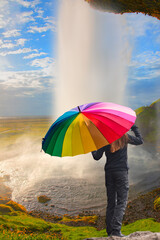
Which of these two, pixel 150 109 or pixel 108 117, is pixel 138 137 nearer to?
pixel 108 117

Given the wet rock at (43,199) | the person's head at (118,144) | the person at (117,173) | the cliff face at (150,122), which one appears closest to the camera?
the person's head at (118,144)

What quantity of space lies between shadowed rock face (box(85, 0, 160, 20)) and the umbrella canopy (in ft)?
29.1

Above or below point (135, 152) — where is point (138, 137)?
above

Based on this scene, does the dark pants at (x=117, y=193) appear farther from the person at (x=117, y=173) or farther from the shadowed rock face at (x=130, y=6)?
the shadowed rock face at (x=130, y=6)

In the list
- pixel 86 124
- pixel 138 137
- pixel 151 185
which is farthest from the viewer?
pixel 151 185

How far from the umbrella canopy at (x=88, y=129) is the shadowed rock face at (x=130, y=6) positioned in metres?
8.87

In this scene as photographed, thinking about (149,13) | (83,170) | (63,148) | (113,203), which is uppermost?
(149,13)

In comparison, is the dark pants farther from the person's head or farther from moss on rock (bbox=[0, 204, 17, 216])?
moss on rock (bbox=[0, 204, 17, 216])

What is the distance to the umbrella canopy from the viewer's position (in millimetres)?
3779

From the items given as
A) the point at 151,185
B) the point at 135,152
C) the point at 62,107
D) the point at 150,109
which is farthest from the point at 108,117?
the point at 62,107

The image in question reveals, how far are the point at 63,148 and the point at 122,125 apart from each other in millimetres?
1378

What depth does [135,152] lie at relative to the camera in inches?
1305

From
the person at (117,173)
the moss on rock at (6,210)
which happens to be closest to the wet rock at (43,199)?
the moss on rock at (6,210)

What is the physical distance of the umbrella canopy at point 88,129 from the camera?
3.78 metres
